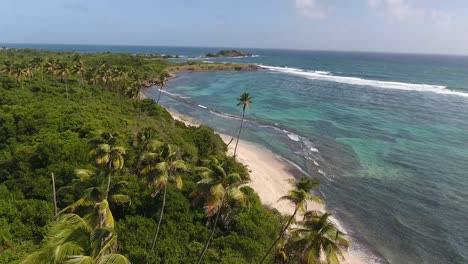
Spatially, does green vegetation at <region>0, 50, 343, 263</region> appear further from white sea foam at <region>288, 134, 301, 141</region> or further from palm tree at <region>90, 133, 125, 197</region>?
white sea foam at <region>288, 134, 301, 141</region>

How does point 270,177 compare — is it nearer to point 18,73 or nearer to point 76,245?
point 76,245

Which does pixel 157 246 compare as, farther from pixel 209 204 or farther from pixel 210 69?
pixel 210 69

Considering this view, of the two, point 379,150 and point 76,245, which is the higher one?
point 76,245

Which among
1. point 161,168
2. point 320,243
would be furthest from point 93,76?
point 320,243

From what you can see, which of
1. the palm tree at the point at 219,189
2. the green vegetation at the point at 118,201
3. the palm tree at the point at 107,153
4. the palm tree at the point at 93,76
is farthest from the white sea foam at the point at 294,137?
the palm tree at the point at 93,76

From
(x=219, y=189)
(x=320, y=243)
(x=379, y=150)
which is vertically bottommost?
(x=379, y=150)

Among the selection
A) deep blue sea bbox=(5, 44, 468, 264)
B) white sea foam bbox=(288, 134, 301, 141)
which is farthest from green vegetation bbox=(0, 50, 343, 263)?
white sea foam bbox=(288, 134, 301, 141)

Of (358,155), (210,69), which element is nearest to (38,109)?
(358,155)
